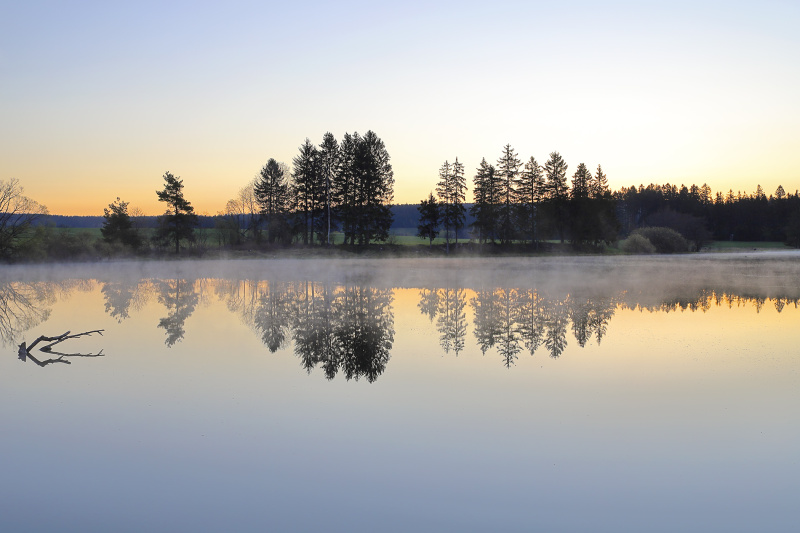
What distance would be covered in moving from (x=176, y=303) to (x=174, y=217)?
1624 inches

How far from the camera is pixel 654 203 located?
141125 millimetres

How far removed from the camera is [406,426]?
23.6ft

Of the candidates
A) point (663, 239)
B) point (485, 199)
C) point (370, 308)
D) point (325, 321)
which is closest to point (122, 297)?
point (370, 308)

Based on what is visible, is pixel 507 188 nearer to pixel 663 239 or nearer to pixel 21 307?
pixel 663 239

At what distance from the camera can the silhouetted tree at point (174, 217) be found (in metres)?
58.2

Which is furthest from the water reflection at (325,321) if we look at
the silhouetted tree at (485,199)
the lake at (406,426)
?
the silhouetted tree at (485,199)

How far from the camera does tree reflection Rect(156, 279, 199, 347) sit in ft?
48.2

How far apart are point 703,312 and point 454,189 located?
54.1 meters

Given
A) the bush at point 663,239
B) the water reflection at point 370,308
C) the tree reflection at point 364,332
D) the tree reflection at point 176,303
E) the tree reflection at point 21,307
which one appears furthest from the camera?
the bush at point 663,239

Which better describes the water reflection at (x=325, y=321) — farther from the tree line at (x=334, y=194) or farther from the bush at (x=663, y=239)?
the bush at (x=663, y=239)

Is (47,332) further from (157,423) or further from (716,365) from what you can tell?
(716,365)

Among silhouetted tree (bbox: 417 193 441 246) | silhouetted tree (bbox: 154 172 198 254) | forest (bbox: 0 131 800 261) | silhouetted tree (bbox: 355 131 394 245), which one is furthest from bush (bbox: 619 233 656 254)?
silhouetted tree (bbox: 154 172 198 254)

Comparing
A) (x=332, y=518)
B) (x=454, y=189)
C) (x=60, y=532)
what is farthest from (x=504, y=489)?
(x=454, y=189)

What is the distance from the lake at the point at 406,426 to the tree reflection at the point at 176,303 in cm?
35
